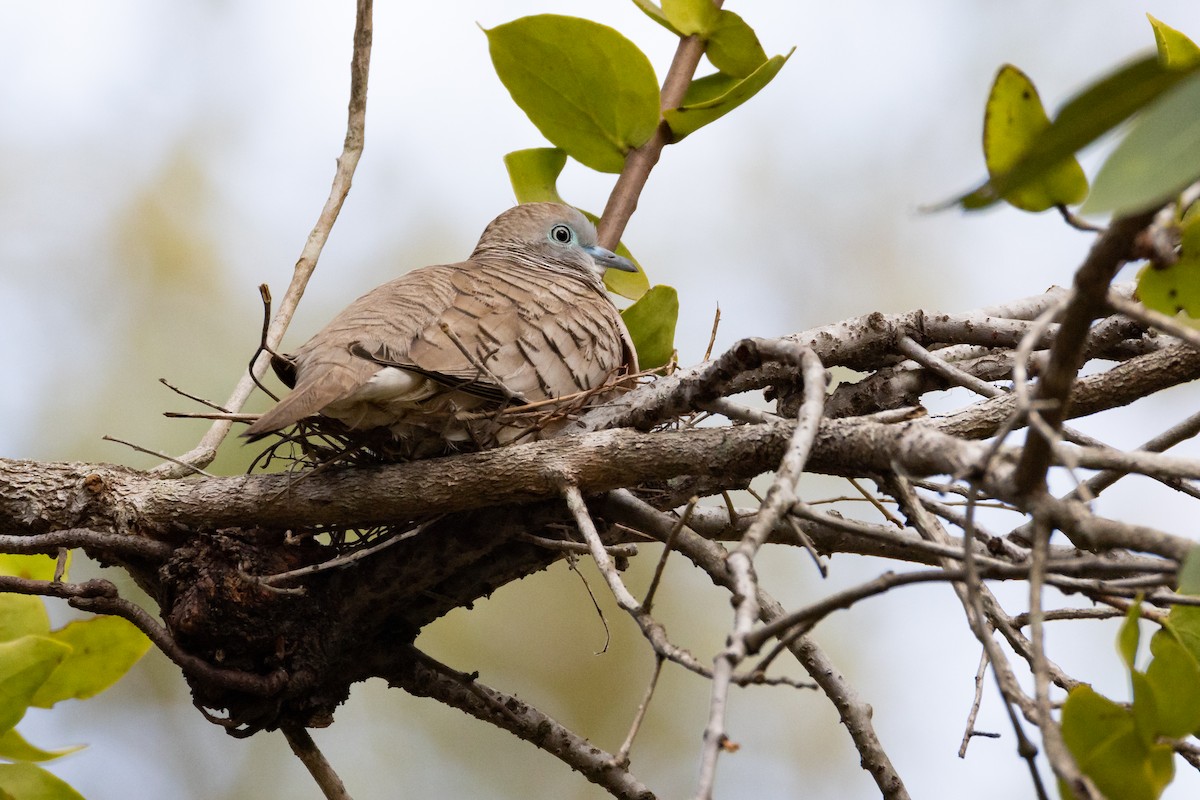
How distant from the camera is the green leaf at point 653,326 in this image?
2.29 metres

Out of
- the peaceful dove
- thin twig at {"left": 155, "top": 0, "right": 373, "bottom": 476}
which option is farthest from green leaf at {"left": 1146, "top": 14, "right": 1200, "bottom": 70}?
thin twig at {"left": 155, "top": 0, "right": 373, "bottom": 476}

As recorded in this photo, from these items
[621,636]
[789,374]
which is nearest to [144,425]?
[621,636]


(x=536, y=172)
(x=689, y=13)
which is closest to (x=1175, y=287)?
(x=689, y=13)

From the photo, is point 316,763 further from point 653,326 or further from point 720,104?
point 720,104

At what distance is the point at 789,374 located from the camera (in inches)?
71.2

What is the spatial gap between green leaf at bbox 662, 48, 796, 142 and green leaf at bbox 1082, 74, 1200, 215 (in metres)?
1.66

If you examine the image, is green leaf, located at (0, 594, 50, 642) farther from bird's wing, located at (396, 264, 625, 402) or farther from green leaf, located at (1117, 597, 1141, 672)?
green leaf, located at (1117, 597, 1141, 672)

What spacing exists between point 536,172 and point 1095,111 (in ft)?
6.93

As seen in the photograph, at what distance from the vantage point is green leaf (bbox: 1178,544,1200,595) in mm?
736

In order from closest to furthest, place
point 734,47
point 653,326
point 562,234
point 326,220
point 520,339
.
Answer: point 520,339 → point 326,220 → point 653,326 → point 734,47 → point 562,234

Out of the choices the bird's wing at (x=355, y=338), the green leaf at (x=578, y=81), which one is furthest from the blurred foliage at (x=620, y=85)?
the bird's wing at (x=355, y=338)

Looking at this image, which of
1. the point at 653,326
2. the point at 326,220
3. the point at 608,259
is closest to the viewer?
the point at 326,220

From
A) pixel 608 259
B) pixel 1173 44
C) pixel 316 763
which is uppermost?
pixel 608 259

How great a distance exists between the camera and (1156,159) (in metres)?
0.62
